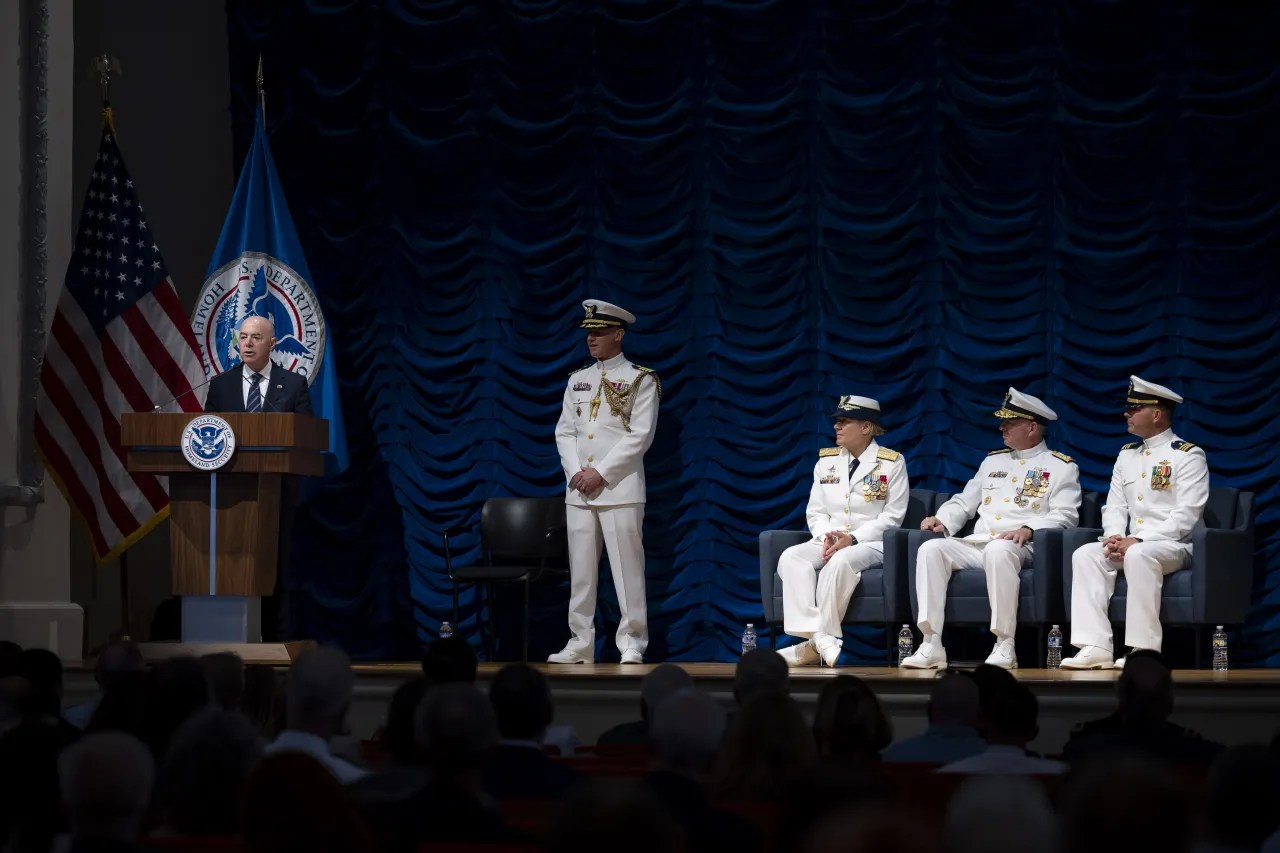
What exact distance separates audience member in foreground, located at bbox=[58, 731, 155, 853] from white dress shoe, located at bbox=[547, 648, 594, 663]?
231 inches

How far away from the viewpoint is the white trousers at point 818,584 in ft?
24.6

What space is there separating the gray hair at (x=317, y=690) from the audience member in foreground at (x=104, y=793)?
0.93m

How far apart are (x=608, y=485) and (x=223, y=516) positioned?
2.13m

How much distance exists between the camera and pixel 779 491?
856 centimetres

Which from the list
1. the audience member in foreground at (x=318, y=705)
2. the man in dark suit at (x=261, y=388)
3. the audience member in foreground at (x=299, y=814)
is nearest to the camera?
the audience member in foreground at (x=299, y=814)

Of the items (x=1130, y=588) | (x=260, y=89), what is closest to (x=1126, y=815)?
(x=1130, y=588)

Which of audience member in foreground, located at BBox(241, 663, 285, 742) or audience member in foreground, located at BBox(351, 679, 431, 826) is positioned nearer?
audience member in foreground, located at BBox(351, 679, 431, 826)

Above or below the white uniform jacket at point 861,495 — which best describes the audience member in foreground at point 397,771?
below

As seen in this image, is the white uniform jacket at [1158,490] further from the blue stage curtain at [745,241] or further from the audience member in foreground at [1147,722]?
the audience member in foreground at [1147,722]

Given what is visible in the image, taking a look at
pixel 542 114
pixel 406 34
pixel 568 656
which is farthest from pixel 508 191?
pixel 568 656

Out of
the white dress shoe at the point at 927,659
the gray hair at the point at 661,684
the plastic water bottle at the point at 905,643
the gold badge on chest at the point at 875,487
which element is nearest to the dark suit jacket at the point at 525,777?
the gray hair at the point at 661,684

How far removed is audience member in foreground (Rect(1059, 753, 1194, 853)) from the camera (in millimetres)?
1383

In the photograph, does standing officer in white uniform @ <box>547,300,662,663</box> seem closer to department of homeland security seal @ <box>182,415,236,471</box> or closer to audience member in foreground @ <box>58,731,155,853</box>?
department of homeland security seal @ <box>182,415,236,471</box>

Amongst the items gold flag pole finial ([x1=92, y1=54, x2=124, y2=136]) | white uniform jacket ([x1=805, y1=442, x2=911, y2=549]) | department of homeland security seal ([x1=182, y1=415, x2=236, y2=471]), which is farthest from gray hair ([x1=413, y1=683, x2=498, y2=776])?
gold flag pole finial ([x1=92, y1=54, x2=124, y2=136])
